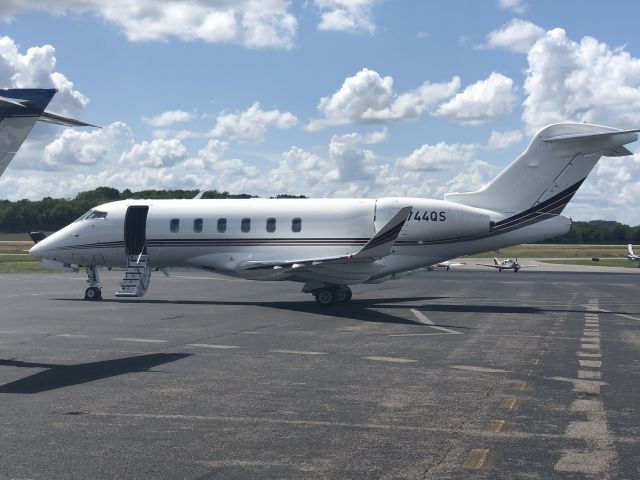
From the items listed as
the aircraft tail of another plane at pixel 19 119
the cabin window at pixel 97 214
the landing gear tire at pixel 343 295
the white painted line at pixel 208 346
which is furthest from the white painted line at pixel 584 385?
the cabin window at pixel 97 214

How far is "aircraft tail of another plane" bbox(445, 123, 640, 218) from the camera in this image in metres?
25.8

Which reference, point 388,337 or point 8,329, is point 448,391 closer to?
point 388,337

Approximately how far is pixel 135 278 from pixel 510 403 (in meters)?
19.9

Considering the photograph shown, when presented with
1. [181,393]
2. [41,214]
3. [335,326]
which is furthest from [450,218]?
[41,214]

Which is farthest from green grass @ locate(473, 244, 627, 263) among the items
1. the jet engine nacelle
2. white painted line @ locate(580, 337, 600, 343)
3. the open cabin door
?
white painted line @ locate(580, 337, 600, 343)

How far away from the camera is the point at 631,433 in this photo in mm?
8383

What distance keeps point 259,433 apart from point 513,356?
7.78m

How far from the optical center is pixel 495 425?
8.78 meters

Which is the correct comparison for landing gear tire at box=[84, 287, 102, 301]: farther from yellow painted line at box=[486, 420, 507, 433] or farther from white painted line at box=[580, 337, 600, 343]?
yellow painted line at box=[486, 420, 507, 433]

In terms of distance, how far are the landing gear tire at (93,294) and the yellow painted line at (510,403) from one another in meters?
22.0

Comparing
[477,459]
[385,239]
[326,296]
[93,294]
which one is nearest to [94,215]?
[93,294]

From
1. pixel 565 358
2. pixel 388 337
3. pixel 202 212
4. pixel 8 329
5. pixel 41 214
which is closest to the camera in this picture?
pixel 565 358

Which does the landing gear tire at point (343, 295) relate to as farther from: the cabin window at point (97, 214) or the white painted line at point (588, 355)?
the white painted line at point (588, 355)

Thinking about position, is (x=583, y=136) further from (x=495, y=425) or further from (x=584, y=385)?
(x=495, y=425)
